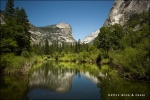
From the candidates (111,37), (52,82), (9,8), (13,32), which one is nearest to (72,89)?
(52,82)

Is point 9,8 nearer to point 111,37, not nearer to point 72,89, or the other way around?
point 72,89

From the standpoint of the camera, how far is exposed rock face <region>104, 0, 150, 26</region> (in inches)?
5364

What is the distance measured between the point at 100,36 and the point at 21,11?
142 feet

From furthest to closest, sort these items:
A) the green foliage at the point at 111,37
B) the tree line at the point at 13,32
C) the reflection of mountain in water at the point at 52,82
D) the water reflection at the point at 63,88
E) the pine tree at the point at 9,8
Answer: the green foliage at the point at 111,37 → the pine tree at the point at 9,8 → the tree line at the point at 13,32 → the reflection of mountain in water at the point at 52,82 → the water reflection at the point at 63,88

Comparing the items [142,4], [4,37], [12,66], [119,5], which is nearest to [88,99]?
[12,66]

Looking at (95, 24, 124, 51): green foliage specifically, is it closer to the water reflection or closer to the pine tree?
the water reflection

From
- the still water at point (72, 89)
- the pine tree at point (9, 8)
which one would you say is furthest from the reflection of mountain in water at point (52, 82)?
the pine tree at point (9, 8)

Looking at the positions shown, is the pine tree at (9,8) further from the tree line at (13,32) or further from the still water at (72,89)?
the still water at (72,89)

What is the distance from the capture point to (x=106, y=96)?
20906mm

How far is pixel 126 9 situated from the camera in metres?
163

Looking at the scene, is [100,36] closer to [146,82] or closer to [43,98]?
[146,82]

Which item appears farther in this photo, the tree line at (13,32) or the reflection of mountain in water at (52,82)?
the tree line at (13,32)

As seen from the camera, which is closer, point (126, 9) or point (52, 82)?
point (52, 82)

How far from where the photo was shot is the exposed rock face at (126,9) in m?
136
